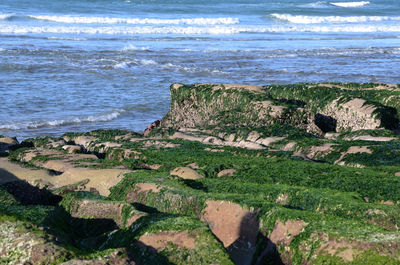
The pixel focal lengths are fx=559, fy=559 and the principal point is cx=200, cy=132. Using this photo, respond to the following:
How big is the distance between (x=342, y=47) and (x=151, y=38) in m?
12.4

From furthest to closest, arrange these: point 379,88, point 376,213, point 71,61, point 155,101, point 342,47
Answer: point 342,47, point 71,61, point 155,101, point 379,88, point 376,213

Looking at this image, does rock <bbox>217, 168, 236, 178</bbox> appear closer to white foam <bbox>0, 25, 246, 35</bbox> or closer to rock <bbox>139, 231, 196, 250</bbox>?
rock <bbox>139, 231, 196, 250</bbox>

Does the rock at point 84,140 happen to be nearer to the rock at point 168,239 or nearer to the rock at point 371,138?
the rock at point 371,138

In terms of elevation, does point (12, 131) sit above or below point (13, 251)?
below

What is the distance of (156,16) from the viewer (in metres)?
51.6

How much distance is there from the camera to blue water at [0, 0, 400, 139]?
18078mm

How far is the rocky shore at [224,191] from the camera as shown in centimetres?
504

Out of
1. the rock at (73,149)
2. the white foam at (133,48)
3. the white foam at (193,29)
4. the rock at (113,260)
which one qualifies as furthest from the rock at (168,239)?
the white foam at (193,29)

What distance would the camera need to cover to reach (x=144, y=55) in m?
29.8

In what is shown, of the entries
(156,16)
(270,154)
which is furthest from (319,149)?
(156,16)


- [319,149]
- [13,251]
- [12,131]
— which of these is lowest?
[12,131]

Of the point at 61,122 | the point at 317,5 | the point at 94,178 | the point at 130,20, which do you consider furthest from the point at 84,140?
the point at 317,5

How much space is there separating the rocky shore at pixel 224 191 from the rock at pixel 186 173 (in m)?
0.02

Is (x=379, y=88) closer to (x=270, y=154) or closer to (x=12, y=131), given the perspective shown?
(x=270, y=154)
